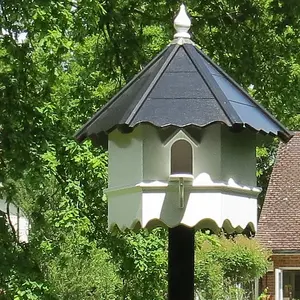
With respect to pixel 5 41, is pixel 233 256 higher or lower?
lower

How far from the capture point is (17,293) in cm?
638

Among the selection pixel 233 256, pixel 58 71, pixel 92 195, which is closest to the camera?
pixel 58 71

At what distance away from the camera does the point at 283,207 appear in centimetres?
1861

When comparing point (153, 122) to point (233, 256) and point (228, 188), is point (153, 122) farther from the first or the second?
point (233, 256)

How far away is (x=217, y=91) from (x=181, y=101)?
13 cm

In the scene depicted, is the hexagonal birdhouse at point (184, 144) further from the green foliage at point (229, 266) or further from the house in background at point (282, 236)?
the house in background at point (282, 236)

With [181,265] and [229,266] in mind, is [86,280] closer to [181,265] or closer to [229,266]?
[229,266]

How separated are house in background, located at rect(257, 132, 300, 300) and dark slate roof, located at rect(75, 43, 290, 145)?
14.9 metres

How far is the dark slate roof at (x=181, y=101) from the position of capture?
92.8 inches

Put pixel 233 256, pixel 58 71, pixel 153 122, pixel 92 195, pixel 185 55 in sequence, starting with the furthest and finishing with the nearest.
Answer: pixel 233 256 < pixel 92 195 < pixel 58 71 < pixel 185 55 < pixel 153 122

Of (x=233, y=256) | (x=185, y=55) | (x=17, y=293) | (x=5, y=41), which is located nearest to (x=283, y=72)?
(x=5, y=41)

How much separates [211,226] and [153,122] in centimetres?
48

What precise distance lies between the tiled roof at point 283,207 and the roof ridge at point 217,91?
1544cm

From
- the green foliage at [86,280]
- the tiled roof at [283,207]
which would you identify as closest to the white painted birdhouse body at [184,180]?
the green foliage at [86,280]
